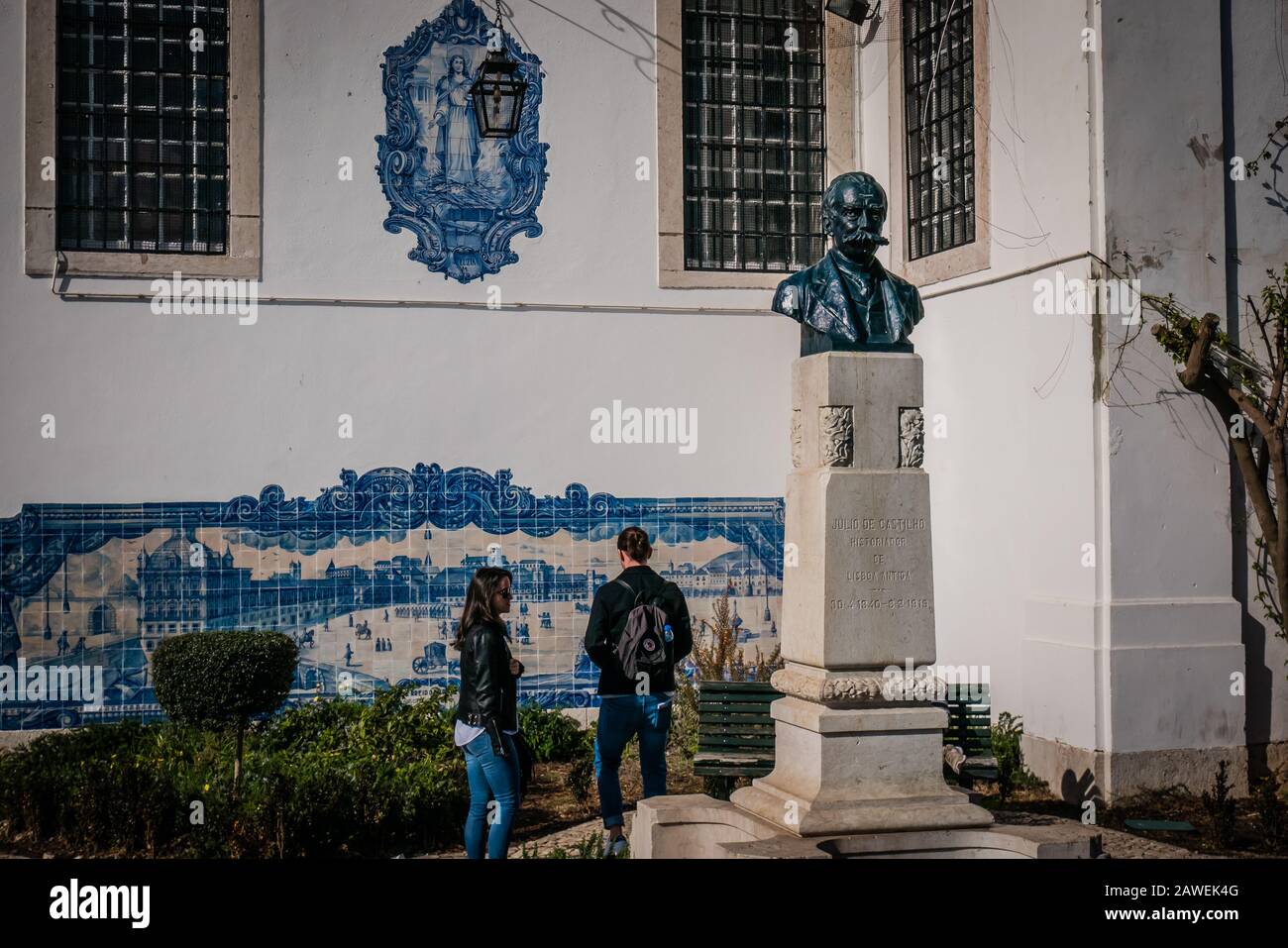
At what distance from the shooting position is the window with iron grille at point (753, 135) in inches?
482

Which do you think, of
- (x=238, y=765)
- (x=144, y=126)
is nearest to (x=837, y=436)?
(x=238, y=765)

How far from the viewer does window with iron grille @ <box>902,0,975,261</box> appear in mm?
11195

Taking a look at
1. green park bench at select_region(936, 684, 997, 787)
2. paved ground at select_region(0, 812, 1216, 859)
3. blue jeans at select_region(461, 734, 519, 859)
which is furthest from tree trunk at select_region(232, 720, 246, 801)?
green park bench at select_region(936, 684, 997, 787)

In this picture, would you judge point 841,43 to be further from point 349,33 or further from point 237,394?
point 237,394

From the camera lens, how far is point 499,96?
11.5 meters

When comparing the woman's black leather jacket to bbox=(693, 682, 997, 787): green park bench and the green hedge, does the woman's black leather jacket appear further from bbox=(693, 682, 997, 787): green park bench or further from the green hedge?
the green hedge

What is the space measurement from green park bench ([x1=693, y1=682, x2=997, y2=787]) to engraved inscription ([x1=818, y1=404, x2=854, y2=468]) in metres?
2.44

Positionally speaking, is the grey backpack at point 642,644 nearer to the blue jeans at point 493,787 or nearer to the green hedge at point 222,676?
the blue jeans at point 493,787

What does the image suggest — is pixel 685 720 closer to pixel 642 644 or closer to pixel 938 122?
pixel 642 644

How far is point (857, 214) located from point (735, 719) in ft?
11.4

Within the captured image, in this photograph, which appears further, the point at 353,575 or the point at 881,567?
the point at 353,575

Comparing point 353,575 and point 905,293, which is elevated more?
point 905,293

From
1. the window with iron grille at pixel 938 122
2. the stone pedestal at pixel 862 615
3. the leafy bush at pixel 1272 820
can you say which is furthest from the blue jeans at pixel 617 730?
the window with iron grille at pixel 938 122

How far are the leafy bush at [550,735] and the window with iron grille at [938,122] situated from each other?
16.1 feet
